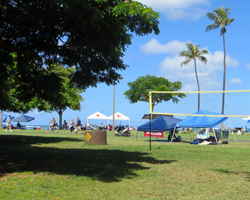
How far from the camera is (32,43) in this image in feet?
34.2

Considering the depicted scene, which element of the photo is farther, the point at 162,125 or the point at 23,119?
the point at 23,119

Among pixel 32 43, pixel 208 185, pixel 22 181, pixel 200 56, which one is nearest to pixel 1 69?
pixel 32 43

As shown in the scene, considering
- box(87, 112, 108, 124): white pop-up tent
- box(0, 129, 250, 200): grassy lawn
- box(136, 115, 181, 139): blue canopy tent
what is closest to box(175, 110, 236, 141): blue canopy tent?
box(136, 115, 181, 139): blue canopy tent

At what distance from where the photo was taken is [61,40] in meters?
10.5

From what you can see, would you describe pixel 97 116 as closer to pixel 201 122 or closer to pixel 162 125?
pixel 162 125

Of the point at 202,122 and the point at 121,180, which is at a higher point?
the point at 202,122

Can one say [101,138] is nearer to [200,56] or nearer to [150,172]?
[150,172]

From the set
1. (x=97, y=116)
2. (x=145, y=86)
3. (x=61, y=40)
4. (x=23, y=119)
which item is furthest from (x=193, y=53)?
(x=61, y=40)

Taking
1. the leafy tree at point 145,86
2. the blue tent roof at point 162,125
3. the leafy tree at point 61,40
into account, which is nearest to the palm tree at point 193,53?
the leafy tree at point 145,86

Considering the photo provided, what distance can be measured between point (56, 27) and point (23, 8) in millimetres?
1210

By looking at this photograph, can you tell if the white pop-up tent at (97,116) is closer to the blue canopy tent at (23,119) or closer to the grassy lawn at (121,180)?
the blue canopy tent at (23,119)

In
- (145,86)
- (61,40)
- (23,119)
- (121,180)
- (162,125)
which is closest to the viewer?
(121,180)

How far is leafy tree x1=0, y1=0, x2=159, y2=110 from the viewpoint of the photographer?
324 inches

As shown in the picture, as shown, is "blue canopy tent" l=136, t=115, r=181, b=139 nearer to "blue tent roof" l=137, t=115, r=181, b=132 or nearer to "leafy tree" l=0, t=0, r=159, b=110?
"blue tent roof" l=137, t=115, r=181, b=132
